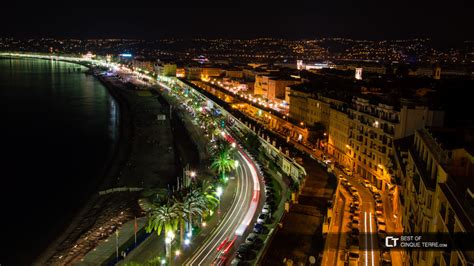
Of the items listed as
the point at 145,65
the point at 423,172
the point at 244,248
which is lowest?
the point at 244,248

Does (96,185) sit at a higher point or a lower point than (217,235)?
lower

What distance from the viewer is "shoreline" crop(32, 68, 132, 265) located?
88.7 ft

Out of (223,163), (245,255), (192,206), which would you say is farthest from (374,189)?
(245,255)

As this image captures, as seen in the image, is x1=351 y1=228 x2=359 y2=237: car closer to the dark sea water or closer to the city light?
the city light

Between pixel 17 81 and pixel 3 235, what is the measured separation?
112m

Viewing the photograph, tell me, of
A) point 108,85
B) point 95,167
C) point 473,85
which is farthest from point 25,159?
point 108,85

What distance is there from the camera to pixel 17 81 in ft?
424

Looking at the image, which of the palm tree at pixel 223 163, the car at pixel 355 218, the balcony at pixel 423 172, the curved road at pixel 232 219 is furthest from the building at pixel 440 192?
the palm tree at pixel 223 163

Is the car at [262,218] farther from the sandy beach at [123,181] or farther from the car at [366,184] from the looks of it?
the sandy beach at [123,181]

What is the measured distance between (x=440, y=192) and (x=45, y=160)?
41723 millimetres

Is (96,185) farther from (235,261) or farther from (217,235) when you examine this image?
(235,261)

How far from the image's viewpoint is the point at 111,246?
2548 cm

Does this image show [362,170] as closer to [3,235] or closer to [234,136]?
[234,136]

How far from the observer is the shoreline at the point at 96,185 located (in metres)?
27.0
